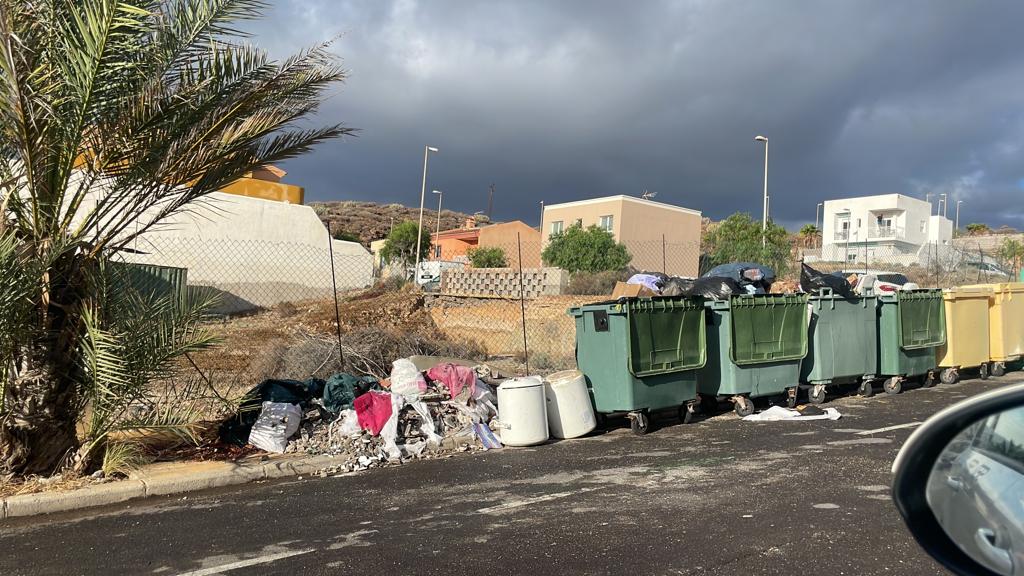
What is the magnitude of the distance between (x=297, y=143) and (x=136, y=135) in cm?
145

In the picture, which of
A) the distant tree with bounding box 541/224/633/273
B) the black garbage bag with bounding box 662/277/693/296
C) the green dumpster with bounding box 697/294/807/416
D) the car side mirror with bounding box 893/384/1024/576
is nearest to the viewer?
the car side mirror with bounding box 893/384/1024/576

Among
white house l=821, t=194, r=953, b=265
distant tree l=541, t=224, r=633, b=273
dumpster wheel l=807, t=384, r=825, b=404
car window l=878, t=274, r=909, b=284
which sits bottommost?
dumpster wheel l=807, t=384, r=825, b=404

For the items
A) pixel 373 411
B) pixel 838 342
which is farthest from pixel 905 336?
pixel 373 411

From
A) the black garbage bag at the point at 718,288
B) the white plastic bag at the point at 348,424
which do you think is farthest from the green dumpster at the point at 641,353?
the white plastic bag at the point at 348,424

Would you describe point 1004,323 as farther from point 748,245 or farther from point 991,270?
point 991,270

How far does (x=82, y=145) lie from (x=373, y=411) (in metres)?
3.53

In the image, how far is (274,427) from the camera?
7.22 m

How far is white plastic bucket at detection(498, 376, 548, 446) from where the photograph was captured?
7.57 metres

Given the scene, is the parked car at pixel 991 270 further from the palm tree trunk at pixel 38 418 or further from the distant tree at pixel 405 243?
the distant tree at pixel 405 243

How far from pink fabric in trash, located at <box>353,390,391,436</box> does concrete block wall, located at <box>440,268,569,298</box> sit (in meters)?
14.7

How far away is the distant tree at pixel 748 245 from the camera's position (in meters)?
25.4

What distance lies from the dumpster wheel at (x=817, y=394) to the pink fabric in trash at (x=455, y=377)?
4782 mm

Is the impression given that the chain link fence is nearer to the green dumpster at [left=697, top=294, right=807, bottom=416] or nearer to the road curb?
the road curb

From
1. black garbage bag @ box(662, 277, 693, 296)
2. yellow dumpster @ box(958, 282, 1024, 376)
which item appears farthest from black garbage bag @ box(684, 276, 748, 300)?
yellow dumpster @ box(958, 282, 1024, 376)
